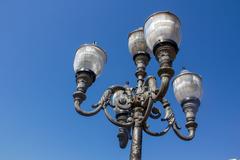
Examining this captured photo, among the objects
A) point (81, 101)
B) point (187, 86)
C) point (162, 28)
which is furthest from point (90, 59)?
point (187, 86)

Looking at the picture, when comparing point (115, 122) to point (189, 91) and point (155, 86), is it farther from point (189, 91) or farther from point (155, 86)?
point (189, 91)

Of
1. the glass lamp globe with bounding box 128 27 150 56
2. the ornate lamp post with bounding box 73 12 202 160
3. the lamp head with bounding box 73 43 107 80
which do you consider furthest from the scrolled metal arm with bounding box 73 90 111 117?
the glass lamp globe with bounding box 128 27 150 56

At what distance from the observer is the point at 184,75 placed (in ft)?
18.4

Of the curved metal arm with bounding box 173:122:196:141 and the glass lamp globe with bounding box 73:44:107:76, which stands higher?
the glass lamp globe with bounding box 73:44:107:76

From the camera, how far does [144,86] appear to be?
525cm

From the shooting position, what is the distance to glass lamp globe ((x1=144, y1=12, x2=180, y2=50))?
14.4 ft

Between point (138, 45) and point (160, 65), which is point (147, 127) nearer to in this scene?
point (160, 65)

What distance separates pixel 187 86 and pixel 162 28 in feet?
4.66

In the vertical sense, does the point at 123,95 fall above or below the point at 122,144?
above

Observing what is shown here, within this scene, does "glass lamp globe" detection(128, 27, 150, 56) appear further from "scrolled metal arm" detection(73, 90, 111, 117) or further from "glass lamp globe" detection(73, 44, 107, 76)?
"scrolled metal arm" detection(73, 90, 111, 117)

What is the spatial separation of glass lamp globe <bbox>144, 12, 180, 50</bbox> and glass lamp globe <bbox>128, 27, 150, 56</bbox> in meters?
1.00

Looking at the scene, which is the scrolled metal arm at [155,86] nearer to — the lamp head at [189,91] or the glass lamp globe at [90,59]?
the lamp head at [189,91]

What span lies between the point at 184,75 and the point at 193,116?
73 cm

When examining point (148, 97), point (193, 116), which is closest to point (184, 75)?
point (193, 116)
